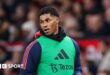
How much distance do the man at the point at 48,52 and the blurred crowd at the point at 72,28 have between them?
243cm

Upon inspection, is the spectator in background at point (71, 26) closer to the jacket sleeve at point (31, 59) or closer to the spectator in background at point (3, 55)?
the spectator in background at point (3, 55)

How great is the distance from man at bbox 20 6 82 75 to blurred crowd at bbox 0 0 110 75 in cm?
243

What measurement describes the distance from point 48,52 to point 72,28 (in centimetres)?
529

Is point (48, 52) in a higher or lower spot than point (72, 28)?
higher

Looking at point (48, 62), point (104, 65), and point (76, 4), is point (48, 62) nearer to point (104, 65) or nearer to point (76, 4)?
point (104, 65)

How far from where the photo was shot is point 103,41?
9.70 metres

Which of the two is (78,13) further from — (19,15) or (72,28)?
(19,15)

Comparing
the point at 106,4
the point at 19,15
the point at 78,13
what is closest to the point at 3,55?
the point at 78,13

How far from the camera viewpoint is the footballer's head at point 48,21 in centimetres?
565

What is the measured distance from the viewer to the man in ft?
18.4

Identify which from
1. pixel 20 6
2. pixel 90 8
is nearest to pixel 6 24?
pixel 20 6

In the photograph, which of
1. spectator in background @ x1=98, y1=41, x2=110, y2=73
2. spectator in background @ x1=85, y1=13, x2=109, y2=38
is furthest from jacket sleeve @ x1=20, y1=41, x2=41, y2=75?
spectator in background @ x1=85, y1=13, x2=109, y2=38

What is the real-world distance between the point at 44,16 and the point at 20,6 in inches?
269

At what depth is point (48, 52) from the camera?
18.6 ft
